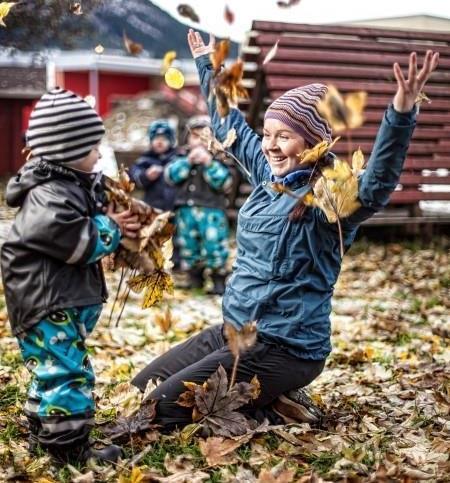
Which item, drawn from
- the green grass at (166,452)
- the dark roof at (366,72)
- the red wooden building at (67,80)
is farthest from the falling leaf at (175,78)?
the dark roof at (366,72)

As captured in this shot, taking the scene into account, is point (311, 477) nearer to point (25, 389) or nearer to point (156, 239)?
point (156, 239)

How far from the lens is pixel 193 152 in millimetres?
7547

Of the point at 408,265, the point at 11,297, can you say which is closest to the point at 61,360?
the point at 11,297

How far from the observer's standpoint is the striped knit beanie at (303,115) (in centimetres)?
321

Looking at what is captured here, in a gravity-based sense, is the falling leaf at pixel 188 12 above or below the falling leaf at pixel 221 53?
above

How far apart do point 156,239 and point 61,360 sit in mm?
707

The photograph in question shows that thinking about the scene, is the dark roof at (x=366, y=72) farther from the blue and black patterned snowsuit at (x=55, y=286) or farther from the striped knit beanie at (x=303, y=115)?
the blue and black patterned snowsuit at (x=55, y=286)

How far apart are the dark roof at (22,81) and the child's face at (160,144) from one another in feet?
5.66

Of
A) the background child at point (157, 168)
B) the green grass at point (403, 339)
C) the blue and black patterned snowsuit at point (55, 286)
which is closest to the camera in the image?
the blue and black patterned snowsuit at point (55, 286)

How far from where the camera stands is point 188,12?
10.4ft

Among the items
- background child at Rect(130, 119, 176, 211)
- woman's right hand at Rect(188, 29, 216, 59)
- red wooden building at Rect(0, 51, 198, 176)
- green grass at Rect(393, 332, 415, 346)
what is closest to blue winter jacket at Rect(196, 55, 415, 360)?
woman's right hand at Rect(188, 29, 216, 59)

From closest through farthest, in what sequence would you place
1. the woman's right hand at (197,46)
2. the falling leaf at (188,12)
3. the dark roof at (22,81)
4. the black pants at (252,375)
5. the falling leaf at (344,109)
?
the falling leaf at (344,109) < the falling leaf at (188,12) < the black pants at (252,375) < the woman's right hand at (197,46) < the dark roof at (22,81)

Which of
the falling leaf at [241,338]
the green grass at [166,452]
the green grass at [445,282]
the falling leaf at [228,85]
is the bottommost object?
the green grass at [445,282]

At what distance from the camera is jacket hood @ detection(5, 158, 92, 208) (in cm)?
287
